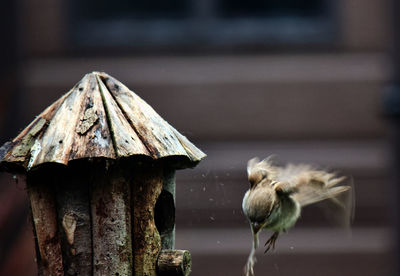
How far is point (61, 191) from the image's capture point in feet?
5.47

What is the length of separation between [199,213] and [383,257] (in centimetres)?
145

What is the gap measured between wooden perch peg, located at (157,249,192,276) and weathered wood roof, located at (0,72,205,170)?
0.59ft

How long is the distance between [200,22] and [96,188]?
16.3 feet

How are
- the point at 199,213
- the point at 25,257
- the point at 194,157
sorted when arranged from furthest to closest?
the point at 199,213, the point at 25,257, the point at 194,157

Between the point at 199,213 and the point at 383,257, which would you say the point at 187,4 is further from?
the point at 383,257

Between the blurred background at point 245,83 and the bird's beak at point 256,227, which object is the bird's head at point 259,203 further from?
the blurred background at point 245,83

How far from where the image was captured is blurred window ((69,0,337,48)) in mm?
6398

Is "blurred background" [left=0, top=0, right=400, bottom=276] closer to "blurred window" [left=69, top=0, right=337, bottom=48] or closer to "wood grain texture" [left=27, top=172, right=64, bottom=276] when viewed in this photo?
"blurred window" [left=69, top=0, right=337, bottom=48]

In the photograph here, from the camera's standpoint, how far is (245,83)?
635 centimetres

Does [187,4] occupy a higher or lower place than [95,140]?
higher

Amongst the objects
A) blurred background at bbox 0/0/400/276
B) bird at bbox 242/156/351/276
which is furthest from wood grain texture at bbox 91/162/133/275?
blurred background at bbox 0/0/400/276

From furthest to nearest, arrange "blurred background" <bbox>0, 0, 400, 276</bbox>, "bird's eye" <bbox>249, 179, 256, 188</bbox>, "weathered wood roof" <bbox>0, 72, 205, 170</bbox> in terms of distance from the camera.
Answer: "blurred background" <bbox>0, 0, 400, 276</bbox> → "bird's eye" <bbox>249, 179, 256, 188</bbox> → "weathered wood roof" <bbox>0, 72, 205, 170</bbox>

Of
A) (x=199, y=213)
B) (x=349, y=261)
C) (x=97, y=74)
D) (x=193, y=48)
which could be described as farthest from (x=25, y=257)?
(x=97, y=74)

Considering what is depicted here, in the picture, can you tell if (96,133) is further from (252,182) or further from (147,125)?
(252,182)
